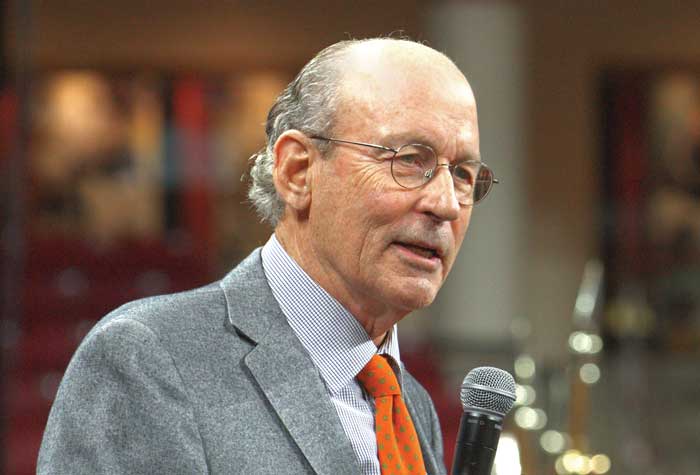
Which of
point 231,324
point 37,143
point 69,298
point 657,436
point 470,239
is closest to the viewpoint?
point 231,324

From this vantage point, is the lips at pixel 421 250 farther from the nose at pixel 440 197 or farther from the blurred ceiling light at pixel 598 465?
the blurred ceiling light at pixel 598 465

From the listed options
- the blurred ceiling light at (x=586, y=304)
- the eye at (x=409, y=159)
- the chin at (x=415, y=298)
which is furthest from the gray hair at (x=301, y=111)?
the blurred ceiling light at (x=586, y=304)

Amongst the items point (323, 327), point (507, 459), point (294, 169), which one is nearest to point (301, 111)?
point (294, 169)

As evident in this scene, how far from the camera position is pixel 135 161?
8938 mm

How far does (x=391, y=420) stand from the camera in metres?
1.37

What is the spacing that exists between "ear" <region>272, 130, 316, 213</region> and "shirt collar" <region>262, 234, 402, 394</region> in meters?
0.08

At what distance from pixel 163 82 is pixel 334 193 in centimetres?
783

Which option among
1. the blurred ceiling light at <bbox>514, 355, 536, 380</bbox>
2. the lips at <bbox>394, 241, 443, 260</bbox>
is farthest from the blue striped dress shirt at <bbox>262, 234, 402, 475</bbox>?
the blurred ceiling light at <bbox>514, 355, 536, 380</bbox>

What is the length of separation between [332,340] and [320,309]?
4 centimetres

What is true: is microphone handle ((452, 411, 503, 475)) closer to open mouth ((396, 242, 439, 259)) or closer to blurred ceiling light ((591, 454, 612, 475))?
open mouth ((396, 242, 439, 259))

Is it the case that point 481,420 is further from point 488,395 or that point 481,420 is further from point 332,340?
point 332,340

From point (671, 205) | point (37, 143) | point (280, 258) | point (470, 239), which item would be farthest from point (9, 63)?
Result: point (280, 258)

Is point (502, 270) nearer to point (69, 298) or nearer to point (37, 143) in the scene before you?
point (69, 298)

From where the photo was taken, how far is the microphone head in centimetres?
121
